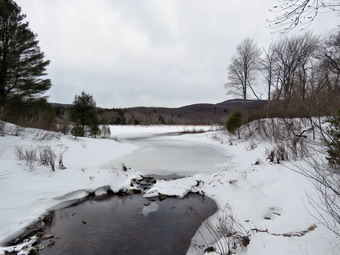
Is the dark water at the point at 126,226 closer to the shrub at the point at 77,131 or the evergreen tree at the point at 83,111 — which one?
the shrub at the point at 77,131

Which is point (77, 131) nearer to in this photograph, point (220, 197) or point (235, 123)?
point (220, 197)

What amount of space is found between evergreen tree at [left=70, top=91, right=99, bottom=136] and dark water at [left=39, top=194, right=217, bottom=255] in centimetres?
1288

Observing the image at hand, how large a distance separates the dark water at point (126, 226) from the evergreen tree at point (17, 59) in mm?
15000

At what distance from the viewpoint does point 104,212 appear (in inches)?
205

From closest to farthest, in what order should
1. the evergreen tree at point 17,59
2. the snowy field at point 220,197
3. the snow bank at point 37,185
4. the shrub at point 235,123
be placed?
the snowy field at point 220,197 → the snow bank at point 37,185 → the evergreen tree at point 17,59 → the shrub at point 235,123

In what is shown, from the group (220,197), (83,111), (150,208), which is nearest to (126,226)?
(150,208)

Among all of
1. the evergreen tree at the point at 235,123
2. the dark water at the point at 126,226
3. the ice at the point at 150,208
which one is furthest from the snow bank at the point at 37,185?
the evergreen tree at the point at 235,123

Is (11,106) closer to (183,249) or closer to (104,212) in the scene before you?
(104,212)

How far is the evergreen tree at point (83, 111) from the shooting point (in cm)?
1733

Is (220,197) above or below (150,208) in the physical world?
above

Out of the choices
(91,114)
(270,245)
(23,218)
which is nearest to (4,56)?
(91,114)

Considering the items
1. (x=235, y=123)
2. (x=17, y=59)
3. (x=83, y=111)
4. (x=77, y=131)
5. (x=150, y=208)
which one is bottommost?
(x=150, y=208)

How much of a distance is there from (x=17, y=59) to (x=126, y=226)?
18185 mm

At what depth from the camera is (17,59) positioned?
1605 centimetres
